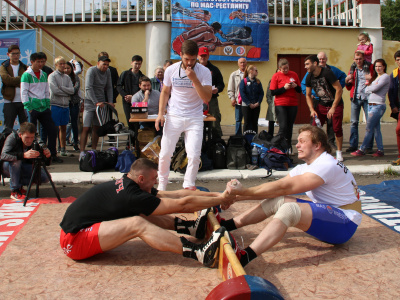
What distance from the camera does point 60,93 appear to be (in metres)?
9.58

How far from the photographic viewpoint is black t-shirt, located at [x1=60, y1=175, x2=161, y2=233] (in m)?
3.93

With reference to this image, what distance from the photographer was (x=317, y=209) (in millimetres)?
4109

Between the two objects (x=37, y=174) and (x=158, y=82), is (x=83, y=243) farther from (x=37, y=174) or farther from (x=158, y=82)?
(x=158, y=82)

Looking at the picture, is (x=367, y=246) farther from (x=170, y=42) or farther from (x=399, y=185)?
(x=170, y=42)

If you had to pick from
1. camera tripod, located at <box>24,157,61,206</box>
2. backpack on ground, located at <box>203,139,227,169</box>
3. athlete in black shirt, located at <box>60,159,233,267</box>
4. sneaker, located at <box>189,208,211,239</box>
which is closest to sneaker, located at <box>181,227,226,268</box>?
athlete in black shirt, located at <box>60,159,233,267</box>

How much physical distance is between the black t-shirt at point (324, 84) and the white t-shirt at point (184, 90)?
11.8 ft

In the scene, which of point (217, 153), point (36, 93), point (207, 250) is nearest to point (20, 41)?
point (36, 93)

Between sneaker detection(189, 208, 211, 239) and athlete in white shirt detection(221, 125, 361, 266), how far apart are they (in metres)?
0.42

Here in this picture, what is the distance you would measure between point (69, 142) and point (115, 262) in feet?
26.2

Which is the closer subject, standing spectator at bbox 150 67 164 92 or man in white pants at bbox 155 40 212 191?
man in white pants at bbox 155 40 212 191

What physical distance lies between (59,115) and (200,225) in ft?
19.7

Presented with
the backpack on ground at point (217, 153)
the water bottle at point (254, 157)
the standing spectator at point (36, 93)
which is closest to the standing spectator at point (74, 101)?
the standing spectator at point (36, 93)

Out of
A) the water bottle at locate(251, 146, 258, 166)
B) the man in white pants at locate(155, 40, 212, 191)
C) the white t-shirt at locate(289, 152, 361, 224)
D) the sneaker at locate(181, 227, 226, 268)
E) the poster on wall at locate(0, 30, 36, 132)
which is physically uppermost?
the poster on wall at locate(0, 30, 36, 132)

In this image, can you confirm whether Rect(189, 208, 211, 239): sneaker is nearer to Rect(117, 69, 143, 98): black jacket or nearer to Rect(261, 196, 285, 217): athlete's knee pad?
Rect(261, 196, 285, 217): athlete's knee pad
